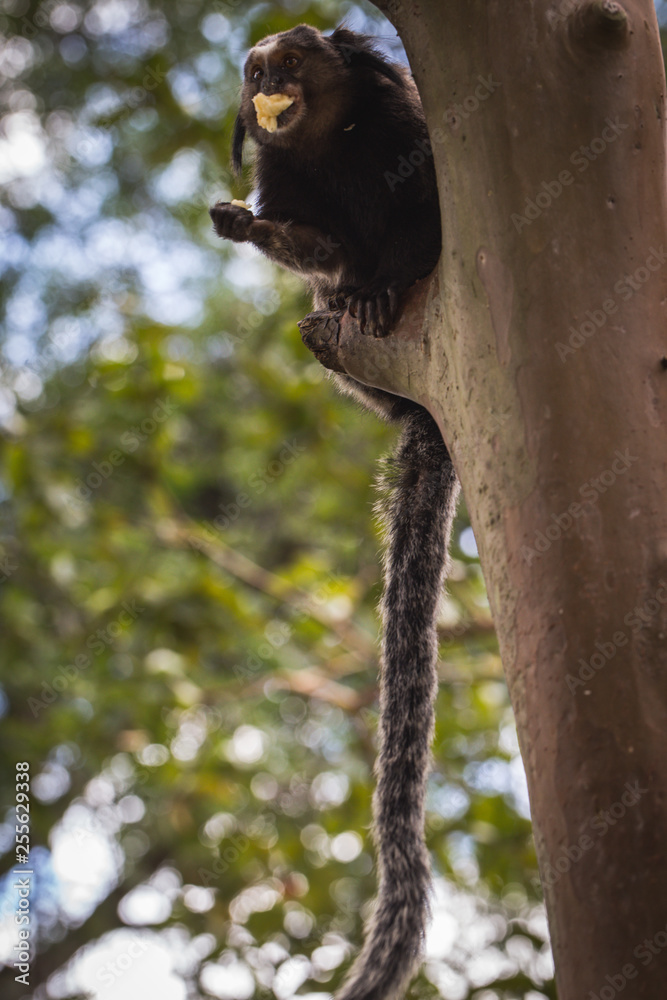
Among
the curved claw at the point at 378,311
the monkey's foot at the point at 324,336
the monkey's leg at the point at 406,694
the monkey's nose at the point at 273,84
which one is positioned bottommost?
the monkey's leg at the point at 406,694

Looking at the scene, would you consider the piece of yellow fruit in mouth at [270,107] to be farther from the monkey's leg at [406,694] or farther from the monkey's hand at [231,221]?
the monkey's leg at [406,694]

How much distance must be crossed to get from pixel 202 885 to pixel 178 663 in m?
1.02

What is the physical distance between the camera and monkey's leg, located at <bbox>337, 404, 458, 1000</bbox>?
161cm

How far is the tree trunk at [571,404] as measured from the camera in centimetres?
106

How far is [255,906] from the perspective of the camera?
Answer: 11.2 ft

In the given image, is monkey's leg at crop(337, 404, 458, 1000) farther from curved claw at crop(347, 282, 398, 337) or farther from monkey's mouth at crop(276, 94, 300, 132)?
monkey's mouth at crop(276, 94, 300, 132)

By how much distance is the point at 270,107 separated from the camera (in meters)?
2.37

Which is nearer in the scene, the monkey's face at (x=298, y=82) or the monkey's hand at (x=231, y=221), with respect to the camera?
the monkey's hand at (x=231, y=221)

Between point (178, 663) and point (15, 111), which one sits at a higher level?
point (15, 111)

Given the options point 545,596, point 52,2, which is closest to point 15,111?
point 52,2

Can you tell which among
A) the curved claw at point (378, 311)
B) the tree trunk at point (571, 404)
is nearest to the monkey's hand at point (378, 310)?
the curved claw at point (378, 311)

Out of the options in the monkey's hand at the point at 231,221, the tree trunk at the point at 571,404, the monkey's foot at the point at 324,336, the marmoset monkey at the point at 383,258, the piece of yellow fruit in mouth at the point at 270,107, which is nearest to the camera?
the tree trunk at the point at 571,404

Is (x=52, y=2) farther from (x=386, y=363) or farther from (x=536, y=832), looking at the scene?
(x=536, y=832)

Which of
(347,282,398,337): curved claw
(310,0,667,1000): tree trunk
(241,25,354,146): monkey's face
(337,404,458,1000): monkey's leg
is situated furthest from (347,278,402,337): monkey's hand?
(241,25,354,146): monkey's face
